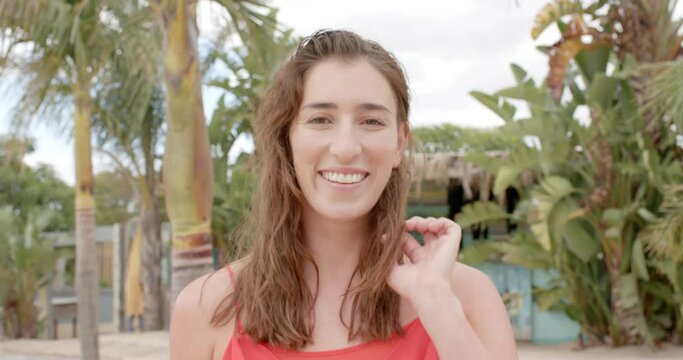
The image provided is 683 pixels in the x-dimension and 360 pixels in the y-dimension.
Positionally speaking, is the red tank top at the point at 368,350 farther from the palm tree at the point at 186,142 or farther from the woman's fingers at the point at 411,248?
the palm tree at the point at 186,142

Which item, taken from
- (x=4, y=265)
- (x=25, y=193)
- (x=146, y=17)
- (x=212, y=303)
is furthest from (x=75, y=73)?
(x=25, y=193)

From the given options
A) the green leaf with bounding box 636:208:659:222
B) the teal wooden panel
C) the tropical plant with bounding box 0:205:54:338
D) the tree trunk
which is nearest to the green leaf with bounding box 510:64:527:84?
the green leaf with bounding box 636:208:659:222

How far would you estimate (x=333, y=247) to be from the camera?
1836 mm

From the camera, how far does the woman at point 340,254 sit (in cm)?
171

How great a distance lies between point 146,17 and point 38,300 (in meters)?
14.3

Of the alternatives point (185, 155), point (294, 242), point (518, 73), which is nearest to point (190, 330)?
point (294, 242)

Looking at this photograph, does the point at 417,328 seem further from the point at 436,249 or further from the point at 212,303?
the point at 212,303

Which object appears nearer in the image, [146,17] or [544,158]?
[146,17]

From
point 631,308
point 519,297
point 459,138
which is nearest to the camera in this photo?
point 631,308

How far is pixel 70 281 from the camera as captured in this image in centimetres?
2478

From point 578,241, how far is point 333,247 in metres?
10.8

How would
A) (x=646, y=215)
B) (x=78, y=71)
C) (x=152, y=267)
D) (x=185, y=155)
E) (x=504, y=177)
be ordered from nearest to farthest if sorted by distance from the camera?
(x=185, y=155)
(x=78, y=71)
(x=646, y=215)
(x=504, y=177)
(x=152, y=267)

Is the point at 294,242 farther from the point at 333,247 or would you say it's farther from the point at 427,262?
the point at 427,262

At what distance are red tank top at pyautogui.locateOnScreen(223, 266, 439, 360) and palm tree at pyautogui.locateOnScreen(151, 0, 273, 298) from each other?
4.15 m
